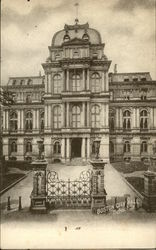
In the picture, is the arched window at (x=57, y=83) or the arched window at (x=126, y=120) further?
the arched window at (x=57, y=83)

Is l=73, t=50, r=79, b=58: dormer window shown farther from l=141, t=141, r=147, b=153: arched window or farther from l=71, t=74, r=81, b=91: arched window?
l=141, t=141, r=147, b=153: arched window

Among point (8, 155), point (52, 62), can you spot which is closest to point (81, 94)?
point (52, 62)

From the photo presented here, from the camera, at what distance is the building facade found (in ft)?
63.6

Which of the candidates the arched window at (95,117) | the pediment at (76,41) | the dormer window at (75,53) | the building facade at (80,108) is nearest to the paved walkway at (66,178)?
the building facade at (80,108)

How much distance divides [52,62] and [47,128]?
5.67m

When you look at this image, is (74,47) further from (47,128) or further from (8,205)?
(8,205)

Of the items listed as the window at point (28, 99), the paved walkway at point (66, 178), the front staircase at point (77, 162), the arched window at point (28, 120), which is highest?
the window at point (28, 99)

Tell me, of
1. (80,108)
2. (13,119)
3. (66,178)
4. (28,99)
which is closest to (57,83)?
(80,108)

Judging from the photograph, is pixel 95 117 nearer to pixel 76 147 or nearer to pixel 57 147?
pixel 76 147

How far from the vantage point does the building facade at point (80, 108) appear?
19375 mm

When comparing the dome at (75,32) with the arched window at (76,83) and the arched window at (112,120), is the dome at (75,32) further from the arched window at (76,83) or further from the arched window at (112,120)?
the arched window at (112,120)

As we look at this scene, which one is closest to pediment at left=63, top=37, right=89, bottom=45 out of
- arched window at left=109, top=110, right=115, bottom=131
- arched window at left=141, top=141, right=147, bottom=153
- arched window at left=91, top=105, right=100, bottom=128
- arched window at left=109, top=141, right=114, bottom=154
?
arched window at left=91, top=105, right=100, bottom=128

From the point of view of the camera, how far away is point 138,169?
17.3m

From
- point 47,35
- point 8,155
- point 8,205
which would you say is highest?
point 47,35
